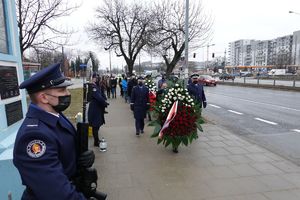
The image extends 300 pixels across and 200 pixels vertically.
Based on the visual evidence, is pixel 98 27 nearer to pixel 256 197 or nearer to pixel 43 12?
pixel 43 12

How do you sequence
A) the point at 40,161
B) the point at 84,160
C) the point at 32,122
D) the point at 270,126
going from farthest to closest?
the point at 270,126 < the point at 84,160 < the point at 32,122 < the point at 40,161

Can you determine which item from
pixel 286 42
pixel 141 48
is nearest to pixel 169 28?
pixel 141 48

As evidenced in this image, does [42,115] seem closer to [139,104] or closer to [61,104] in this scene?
[61,104]

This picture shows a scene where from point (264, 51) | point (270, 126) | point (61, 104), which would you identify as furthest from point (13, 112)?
point (264, 51)

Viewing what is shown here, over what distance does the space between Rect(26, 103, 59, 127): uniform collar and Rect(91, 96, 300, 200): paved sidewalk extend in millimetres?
2680

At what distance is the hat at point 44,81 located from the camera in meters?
1.75

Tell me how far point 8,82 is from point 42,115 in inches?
60.3

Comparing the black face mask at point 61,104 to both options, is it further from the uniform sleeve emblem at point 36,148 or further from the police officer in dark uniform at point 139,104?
the police officer in dark uniform at point 139,104

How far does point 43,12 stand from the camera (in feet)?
39.6

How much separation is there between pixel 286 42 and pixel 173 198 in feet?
393

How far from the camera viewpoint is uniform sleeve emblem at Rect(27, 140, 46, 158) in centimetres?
155

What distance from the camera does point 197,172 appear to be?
198 inches

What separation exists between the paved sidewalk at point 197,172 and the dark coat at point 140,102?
926 mm

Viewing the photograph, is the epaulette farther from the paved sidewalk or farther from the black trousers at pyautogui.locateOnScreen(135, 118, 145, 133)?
the black trousers at pyautogui.locateOnScreen(135, 118, 145, 133)
